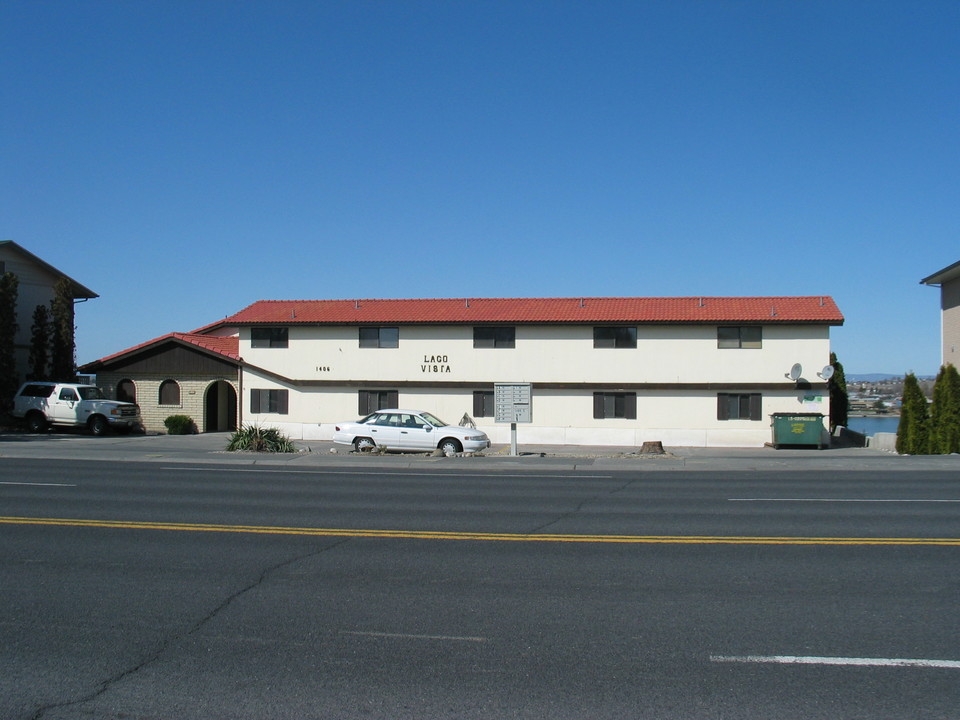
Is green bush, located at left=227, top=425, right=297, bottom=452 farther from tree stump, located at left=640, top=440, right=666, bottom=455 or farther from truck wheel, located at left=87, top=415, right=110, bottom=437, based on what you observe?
tree stump, located at left=640, top=440, right=666, bottom=455

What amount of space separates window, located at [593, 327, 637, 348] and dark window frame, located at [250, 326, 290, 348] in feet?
43.7

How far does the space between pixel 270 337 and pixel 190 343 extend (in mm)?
3438

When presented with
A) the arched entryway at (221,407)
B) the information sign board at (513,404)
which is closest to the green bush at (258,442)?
the information sign board at (513,404)

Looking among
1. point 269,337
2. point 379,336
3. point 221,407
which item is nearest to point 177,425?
point 221,407

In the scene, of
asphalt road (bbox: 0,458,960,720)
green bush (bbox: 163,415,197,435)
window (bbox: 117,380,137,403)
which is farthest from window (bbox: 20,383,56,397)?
asphalt road (bbox: 0,458,960,720)

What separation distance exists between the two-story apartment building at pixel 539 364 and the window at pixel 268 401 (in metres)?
0.04

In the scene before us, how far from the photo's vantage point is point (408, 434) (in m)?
28.2

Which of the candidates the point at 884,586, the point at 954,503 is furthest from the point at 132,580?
the point at 954,503

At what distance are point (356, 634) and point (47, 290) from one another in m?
43.7

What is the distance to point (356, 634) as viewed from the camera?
6727 mm

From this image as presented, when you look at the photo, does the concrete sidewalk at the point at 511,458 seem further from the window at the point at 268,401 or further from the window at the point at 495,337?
the window at the point at 495,337

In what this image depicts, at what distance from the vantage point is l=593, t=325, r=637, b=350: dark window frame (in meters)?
34.5

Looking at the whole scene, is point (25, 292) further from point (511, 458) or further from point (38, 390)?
point (511, 458)

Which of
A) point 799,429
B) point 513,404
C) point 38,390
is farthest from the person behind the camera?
point 38,390
